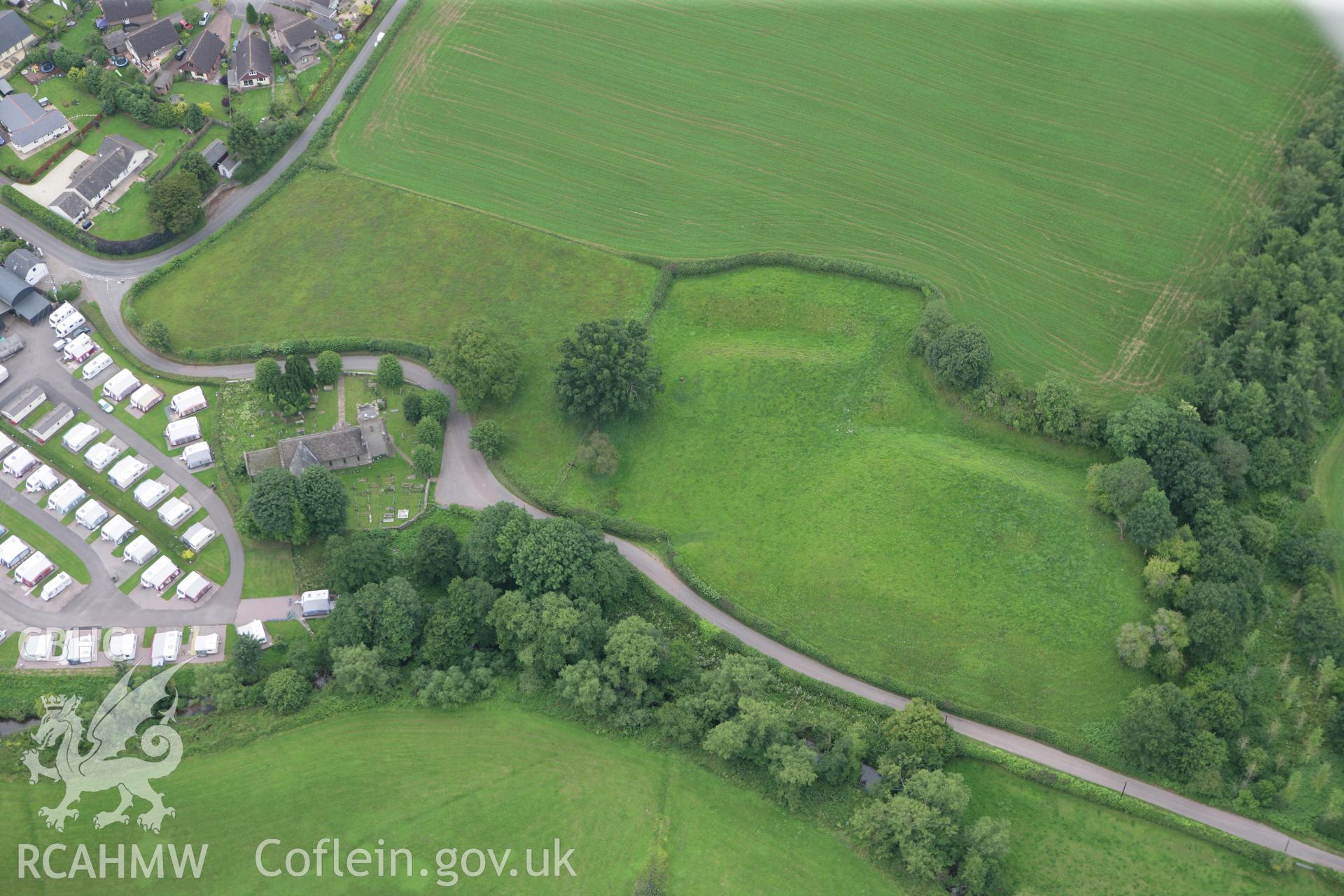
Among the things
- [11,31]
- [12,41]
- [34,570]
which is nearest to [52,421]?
[34,570]

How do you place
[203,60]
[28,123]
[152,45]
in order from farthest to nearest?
[203,60], [152,45], [28,123]

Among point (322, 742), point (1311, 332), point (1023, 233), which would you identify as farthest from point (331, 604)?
point (1311, 332)

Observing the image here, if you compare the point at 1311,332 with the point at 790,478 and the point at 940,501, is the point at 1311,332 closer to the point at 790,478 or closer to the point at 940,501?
the point at 940,501

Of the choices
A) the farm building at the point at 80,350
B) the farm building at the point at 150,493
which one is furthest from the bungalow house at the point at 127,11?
the farm building at the point at 150,493

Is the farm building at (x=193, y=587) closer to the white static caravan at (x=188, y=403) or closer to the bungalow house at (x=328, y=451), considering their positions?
the bungalow house at (x=328, y=451)

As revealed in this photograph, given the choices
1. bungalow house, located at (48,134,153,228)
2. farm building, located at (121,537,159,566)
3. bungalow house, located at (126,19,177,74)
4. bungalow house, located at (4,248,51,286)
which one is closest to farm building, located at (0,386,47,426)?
bungalow house, located at (4,248,51,286)

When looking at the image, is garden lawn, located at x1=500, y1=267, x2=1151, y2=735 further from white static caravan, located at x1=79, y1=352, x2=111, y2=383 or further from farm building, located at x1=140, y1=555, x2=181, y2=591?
white static caravan, located at x1=79, y1=352, x2=111, y2=383

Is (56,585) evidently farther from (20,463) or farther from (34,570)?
(20,463)
